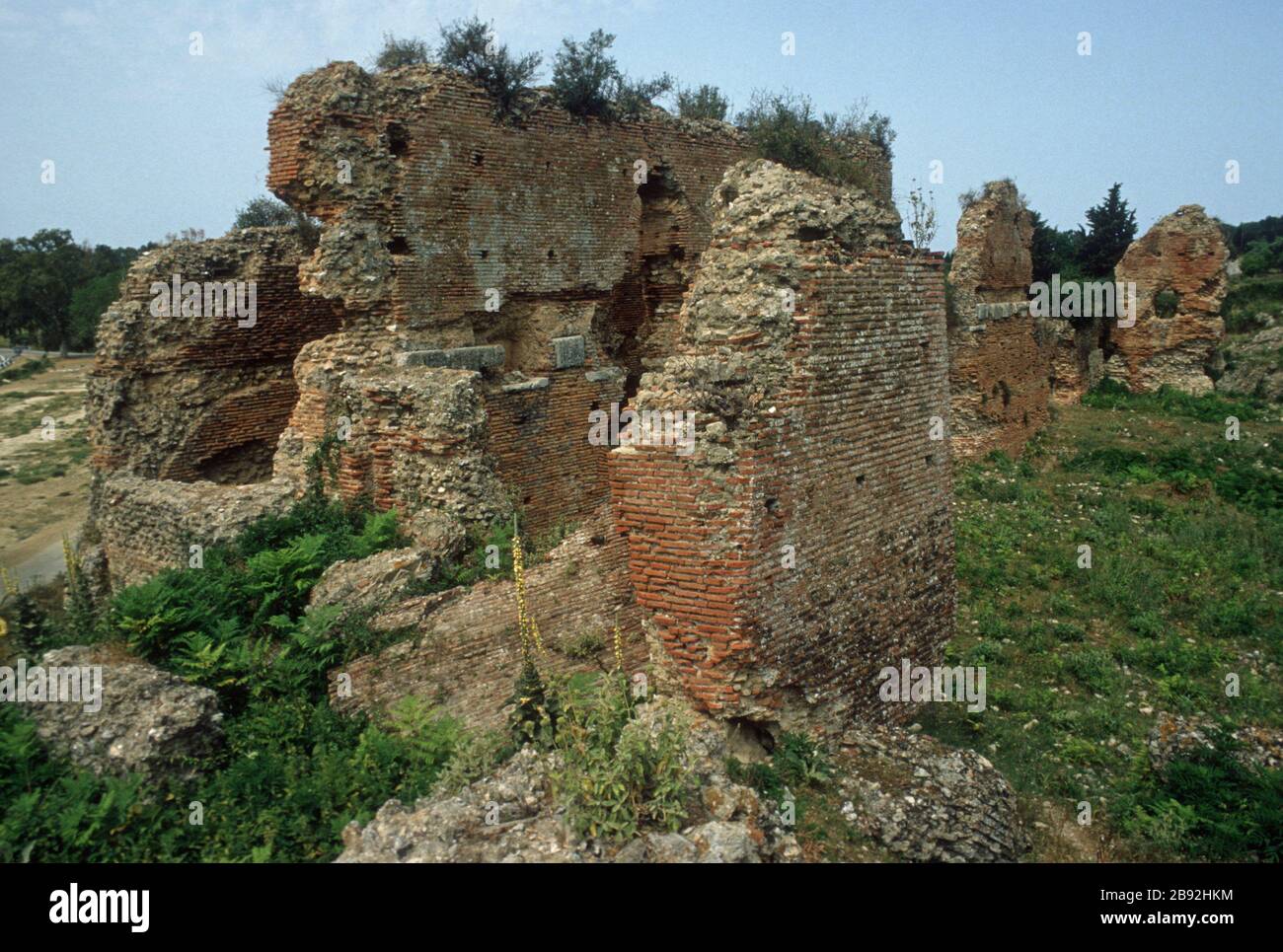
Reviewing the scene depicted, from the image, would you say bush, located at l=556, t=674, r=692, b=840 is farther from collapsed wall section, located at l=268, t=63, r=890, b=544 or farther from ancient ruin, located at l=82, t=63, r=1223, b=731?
collapsed wall section, located at l=268, t=63, r=890, b=544

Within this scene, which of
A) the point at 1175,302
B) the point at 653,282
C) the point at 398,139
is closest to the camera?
the point at 398,139

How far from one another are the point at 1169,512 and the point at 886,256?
8759mm

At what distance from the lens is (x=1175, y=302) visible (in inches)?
819

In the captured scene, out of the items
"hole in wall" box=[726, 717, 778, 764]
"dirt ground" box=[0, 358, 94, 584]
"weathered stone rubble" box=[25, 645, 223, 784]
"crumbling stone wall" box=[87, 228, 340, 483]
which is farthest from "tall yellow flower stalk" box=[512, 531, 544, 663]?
"dirt ground" box=[0, 358, 94, 584]

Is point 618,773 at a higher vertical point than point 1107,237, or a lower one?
lower

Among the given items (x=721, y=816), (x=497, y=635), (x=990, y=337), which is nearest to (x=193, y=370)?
(x=497, y=635)

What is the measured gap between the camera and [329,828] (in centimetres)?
523

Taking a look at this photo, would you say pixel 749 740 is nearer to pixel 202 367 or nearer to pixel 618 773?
pixel 618 773

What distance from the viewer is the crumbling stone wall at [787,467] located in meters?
5.69

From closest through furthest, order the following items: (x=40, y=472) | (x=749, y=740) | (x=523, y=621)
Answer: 1. (x=749, y=740)
2. (x=523, y=621)
3. (x=40, y=472)

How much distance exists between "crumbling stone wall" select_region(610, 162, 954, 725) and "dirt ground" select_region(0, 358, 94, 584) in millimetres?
13470

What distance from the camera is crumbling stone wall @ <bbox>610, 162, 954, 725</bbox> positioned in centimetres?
569

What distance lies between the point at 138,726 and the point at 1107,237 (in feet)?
112

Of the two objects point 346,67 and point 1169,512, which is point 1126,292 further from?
point 346,67
